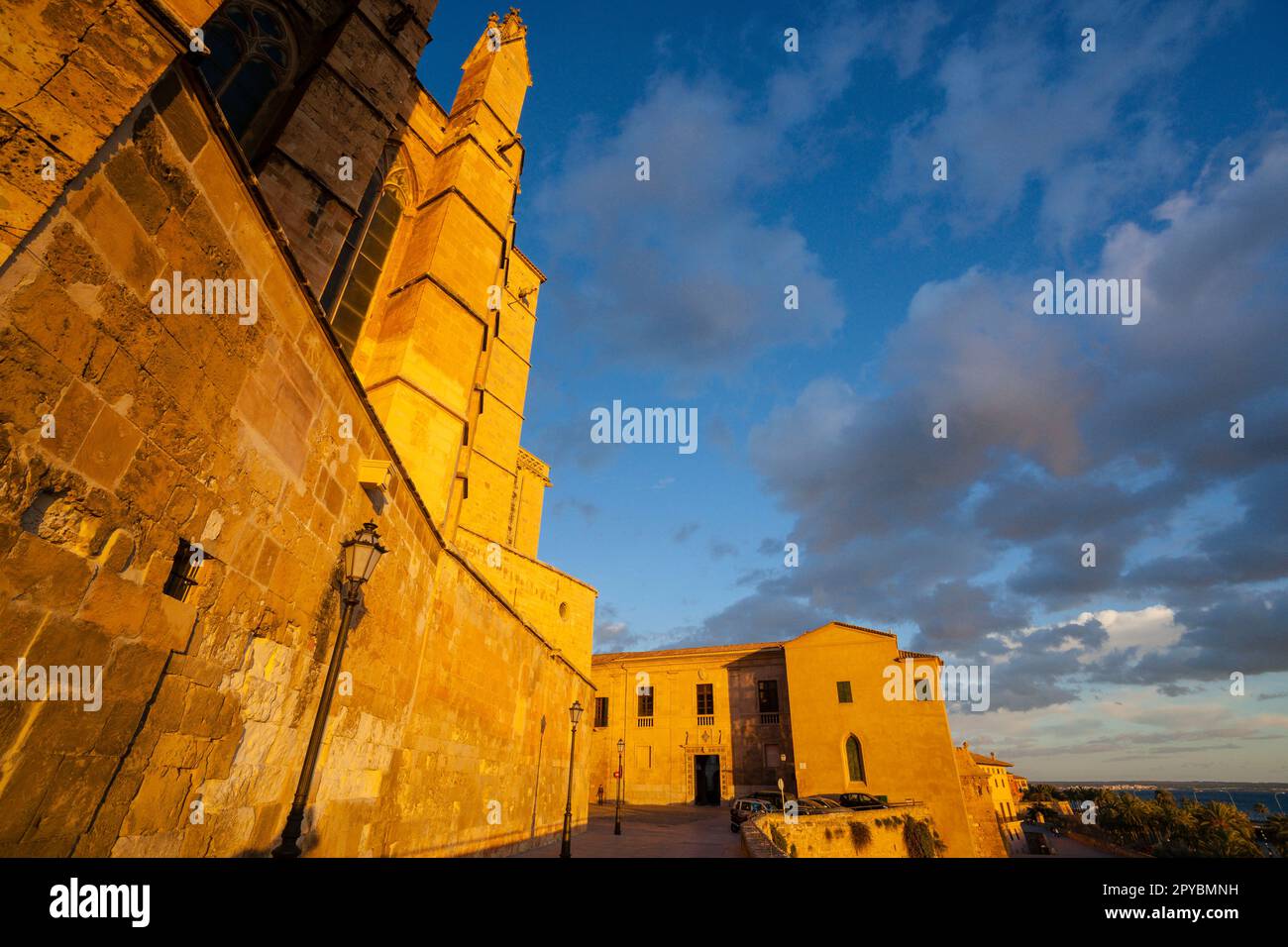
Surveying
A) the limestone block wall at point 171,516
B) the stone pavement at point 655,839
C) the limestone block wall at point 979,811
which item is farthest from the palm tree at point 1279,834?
the limestone block wall at point 171,516

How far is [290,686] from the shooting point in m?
4.54

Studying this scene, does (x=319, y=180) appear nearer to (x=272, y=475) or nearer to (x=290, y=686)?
(x=272, y=475)

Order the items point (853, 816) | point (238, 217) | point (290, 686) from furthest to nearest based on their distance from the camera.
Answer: point (853, 816), point (290, 686), point (238, 217)

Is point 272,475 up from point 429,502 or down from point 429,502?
down

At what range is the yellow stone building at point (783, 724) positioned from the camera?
27.2 m

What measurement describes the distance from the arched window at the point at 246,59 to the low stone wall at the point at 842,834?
1827 cm

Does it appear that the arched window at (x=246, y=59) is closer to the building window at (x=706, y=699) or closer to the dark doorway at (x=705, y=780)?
the building window at (x=706, y=699)

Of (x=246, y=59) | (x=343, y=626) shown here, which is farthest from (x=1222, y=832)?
(x=246, y=59)

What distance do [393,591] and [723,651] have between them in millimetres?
30772

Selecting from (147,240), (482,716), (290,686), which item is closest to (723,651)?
(482,716)

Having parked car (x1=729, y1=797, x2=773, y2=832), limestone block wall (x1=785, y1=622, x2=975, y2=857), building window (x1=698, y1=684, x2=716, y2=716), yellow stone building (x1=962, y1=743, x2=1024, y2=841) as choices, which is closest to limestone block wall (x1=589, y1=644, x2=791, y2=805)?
building window (x1=698, y1=684, x2=716, y2=716)

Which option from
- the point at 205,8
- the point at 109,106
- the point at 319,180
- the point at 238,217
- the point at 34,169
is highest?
the point at 319,180

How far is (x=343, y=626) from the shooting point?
15.4 ft

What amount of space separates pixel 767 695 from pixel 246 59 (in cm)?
3361
